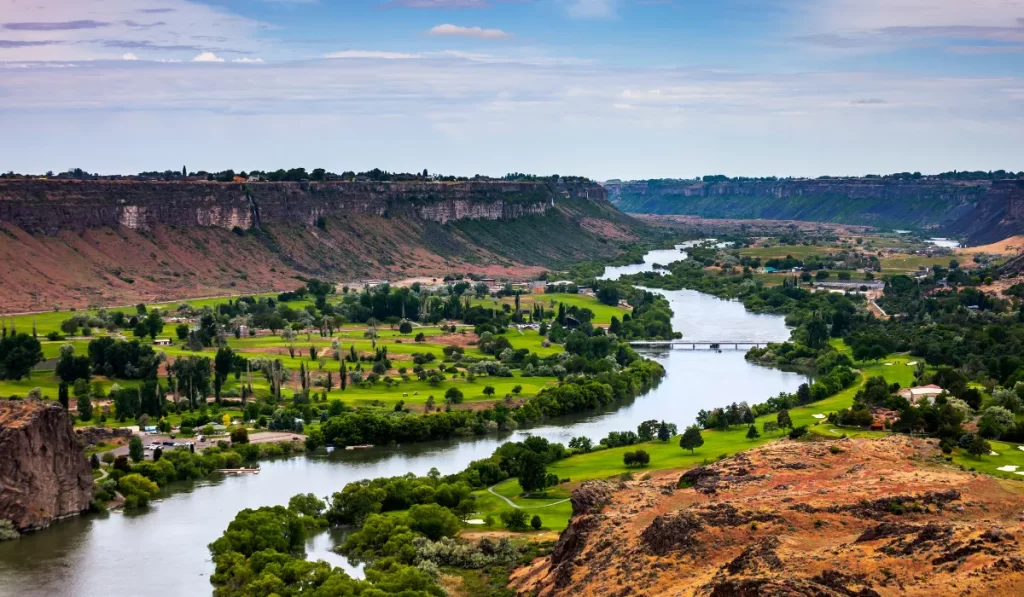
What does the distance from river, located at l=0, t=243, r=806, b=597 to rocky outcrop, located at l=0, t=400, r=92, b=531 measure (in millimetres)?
984

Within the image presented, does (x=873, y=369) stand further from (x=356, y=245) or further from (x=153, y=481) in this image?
(x=356, y=245)

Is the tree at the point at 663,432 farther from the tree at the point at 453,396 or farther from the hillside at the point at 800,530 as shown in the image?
the hillside at the point at 800,530

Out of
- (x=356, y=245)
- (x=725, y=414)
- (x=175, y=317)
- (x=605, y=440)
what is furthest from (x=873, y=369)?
(x=356, y=245)

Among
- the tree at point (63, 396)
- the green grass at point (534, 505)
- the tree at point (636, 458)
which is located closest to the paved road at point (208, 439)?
the tree at point (63, 396)

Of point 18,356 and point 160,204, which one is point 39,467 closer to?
point 18,356

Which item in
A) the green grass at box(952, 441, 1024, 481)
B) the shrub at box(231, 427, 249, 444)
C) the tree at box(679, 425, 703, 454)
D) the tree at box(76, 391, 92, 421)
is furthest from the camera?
the tree at box(76, 391, 92, 421)

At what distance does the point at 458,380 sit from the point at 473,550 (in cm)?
4835

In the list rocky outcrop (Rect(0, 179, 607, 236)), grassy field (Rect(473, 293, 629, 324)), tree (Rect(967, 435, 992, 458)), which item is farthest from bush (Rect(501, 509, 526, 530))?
rocky outcrop (Rect(0, 179, 607, 236))

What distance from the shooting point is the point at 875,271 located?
626 ft

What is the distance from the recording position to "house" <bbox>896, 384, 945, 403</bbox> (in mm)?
76500

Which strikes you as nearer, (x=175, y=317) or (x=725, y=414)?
(x=725, y=414)

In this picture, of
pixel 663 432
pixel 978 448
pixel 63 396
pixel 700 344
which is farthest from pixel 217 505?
pixel 700 344

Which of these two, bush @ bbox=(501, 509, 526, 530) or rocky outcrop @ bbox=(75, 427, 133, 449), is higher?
bush @ bbox=(501, 509, 526, 530)

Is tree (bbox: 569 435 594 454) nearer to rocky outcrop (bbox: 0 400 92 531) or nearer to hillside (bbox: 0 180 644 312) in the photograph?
rocky outcrop (bbox: 0 400 92 531)
